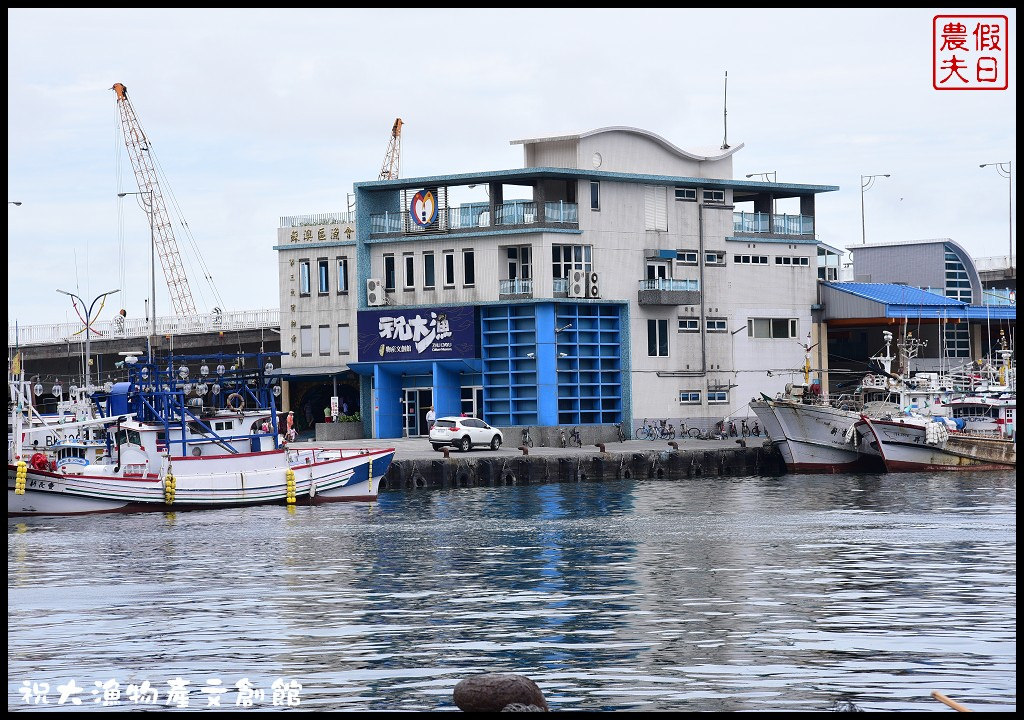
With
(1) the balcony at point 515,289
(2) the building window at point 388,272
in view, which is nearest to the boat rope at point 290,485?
(1) the balcony at point 515,289

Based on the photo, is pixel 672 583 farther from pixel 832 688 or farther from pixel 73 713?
pixel 73 713

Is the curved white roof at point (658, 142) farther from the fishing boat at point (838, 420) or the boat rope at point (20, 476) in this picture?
the boat rope at point (20, 476)

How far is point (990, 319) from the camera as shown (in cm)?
8719

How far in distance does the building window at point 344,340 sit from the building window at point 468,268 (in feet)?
24.8

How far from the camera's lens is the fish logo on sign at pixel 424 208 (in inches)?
3002

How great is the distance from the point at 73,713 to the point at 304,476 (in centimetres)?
3446

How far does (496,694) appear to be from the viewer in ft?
58.2

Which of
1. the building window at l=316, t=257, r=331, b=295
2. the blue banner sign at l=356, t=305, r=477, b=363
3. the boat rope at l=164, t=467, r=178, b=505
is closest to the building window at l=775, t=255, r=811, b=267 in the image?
the blue banner sign at l=356, t=305, r=477, b=363

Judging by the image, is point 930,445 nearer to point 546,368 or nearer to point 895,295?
point 895,295

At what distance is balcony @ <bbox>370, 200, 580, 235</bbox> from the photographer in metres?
74.7

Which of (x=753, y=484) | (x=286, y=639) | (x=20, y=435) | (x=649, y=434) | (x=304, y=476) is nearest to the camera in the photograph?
(x=286, y=639)

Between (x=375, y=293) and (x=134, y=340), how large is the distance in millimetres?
33262

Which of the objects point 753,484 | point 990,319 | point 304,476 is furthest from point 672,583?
point 990,319

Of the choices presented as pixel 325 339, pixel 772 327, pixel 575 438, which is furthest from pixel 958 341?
pixel 325 339
